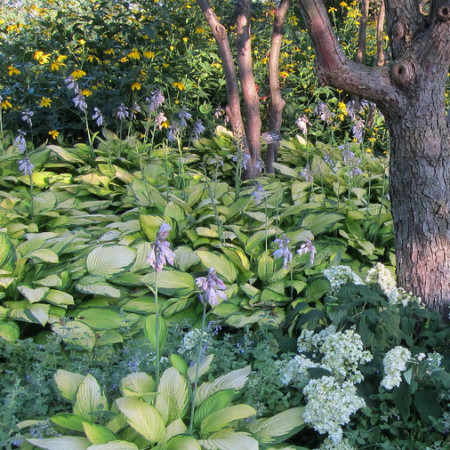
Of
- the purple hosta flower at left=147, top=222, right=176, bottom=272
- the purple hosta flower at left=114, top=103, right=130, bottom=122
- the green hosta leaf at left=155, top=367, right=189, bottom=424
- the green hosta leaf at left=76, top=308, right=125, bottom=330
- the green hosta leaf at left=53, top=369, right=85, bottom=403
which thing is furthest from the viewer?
the purple hosta flower at left=114, top=103, right=130, bottom=122

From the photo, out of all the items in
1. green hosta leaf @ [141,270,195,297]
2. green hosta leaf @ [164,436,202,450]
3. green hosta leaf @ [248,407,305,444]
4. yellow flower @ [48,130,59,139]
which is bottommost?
green hosta leaf @ [248,407,305,444]

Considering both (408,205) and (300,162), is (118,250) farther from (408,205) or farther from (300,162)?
(300,162)

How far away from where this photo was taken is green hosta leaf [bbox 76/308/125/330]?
291cm

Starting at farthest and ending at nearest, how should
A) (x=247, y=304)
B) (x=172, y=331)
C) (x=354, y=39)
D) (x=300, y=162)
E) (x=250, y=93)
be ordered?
(x=354, y=39) → (x=300, y=162) → (x=250, y=93) → (x=247, y=304) → (x=172, y=331)

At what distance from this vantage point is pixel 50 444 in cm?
185

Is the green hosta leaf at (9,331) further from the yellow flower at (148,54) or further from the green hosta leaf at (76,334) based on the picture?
the yellow flower at (148,54)

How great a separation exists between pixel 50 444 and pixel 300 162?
4.01 meters

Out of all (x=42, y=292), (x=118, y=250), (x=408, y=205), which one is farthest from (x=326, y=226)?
(x=42, y=292)

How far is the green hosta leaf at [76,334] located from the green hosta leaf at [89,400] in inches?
20.3

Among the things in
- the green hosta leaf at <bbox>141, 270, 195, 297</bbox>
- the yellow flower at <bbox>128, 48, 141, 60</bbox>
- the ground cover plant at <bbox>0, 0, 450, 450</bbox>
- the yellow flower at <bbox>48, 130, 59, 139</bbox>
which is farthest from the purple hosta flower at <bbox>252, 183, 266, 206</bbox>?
the yellow flower at <bbox>48, 130, 59, 139</bbox>

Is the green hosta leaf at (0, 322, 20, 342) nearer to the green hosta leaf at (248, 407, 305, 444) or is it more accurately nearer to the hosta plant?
the hosta plant

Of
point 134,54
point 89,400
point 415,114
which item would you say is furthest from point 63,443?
point 134,54

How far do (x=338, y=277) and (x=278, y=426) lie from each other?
84cm

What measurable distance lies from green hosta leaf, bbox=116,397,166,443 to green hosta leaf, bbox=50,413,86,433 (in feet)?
0.51
